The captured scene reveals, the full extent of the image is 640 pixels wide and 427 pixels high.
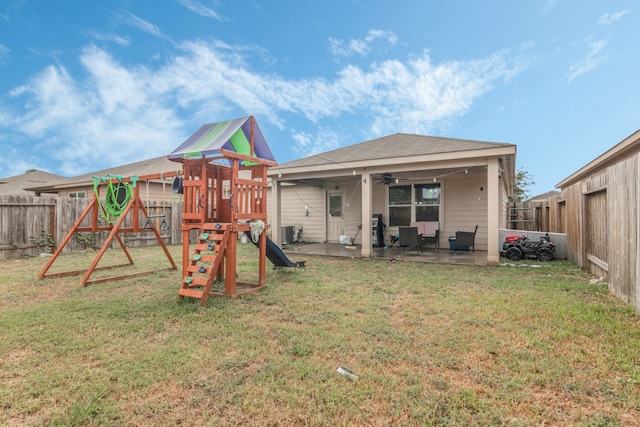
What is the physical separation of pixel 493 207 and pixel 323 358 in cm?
567

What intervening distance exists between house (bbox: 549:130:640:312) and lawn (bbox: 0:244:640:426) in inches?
17.7

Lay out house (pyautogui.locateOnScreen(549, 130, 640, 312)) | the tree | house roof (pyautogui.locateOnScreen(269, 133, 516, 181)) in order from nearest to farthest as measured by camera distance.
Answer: house (pyautogui.locateOnScreen(549, 130, 640, 312)) < house roof (pyautogui.locateOnScreen(269, 133, 516, 181)) < the tree

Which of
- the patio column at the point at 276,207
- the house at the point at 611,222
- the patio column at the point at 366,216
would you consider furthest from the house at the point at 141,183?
the house at the point at 611,222

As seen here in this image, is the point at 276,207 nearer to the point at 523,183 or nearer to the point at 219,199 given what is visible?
the point at 219,199

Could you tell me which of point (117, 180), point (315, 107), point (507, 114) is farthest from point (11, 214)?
point (507, 114)

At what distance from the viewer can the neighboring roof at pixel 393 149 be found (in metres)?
7.34

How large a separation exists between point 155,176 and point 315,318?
3.74 metres

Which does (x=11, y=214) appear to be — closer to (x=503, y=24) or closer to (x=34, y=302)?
(x=34, y=302)

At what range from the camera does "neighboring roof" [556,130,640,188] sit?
6.29 meters

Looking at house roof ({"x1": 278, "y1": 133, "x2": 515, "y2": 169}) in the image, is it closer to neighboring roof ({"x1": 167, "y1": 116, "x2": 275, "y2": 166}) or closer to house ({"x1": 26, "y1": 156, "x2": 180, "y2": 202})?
neighboring roof ({"x1": 167, "y1": 116, "x2": 275, "y2": 166})

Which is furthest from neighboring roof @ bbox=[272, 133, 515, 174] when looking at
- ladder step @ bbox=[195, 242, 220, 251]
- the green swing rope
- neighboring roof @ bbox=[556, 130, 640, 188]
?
ladder step @ bbox=[195, 242, 220, 251]

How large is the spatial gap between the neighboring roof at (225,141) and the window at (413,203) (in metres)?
5.98

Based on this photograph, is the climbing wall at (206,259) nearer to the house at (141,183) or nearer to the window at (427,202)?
the window at (427,202)

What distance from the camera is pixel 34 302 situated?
419cm
